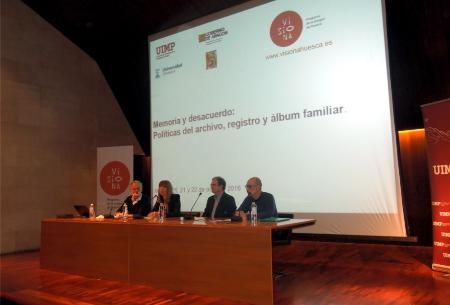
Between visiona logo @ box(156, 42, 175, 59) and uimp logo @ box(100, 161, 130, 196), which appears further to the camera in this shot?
uimp logo @ box(100, 161, 130, 196)

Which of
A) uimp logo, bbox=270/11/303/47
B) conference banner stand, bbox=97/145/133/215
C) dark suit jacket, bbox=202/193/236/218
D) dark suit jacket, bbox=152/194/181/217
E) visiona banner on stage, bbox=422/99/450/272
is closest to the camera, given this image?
visiona banner on stage, bbox=422/99/450/272

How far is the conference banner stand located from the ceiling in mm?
1149

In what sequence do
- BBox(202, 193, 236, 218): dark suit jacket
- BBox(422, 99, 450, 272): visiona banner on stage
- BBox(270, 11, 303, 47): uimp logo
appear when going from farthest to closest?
1. BBox(270, 11, 303, 47): uimp logo
2. BBox(202, 193, 236, 218): dark suit jacket
3. BBox(422, 99, 450, 272): visiona banner on stage

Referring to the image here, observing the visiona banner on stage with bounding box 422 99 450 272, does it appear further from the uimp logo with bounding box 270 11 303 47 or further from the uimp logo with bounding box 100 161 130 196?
the uimp logo with bounding box 100 161 130 196

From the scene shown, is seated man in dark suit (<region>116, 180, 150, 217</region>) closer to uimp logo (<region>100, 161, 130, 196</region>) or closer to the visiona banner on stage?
uimp logo (<region>100, 161, 130, 196</region>)

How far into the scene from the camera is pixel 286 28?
4.28 meters

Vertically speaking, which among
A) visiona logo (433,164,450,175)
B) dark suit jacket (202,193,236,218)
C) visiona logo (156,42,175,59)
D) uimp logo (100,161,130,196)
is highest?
visiona logo (156,42,175,59)

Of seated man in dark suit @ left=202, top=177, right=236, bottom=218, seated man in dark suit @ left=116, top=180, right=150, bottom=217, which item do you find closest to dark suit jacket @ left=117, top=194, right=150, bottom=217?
seated man in dark suit @ left=116, top=180, right=150, bottom=217

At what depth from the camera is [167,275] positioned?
3145 mm

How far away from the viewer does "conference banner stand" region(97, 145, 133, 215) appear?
6.01 m

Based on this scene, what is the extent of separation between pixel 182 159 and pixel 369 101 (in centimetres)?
243

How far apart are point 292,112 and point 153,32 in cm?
280

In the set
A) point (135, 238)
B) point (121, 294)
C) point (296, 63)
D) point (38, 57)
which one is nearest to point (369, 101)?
point (296, 63)

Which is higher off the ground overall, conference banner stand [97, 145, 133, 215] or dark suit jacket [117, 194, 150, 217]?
conference banner stand [97, 145, 133, 215]
